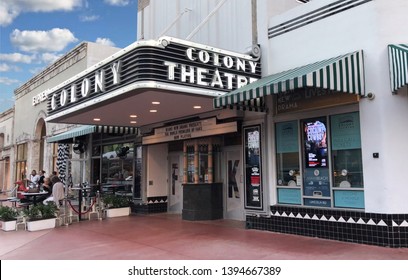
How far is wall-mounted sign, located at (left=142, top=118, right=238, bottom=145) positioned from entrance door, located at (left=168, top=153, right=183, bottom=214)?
3.86ft

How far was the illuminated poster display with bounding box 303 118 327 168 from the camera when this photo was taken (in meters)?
8.33

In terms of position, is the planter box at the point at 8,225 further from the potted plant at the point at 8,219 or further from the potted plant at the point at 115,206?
the potted plant at the point at 115,206

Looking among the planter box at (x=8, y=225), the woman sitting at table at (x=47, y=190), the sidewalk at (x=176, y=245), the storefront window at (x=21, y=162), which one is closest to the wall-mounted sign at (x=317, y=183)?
the sidewalk at (x=176, y=245)

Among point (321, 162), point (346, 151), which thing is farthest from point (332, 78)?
point (321, 162)

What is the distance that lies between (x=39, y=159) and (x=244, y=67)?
21.2m

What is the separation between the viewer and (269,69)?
9.77 metres

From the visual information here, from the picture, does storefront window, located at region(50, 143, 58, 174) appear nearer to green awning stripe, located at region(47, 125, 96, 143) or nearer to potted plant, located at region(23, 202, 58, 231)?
green awning stripe, located at region(47, 125, 96, 143)

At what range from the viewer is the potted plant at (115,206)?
43.9 feet

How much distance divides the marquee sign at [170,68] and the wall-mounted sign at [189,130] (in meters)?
1.70

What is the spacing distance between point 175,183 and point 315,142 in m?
6.91

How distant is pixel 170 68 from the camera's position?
26.3 feet

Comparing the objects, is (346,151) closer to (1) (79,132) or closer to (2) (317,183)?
(2) (317,183)
